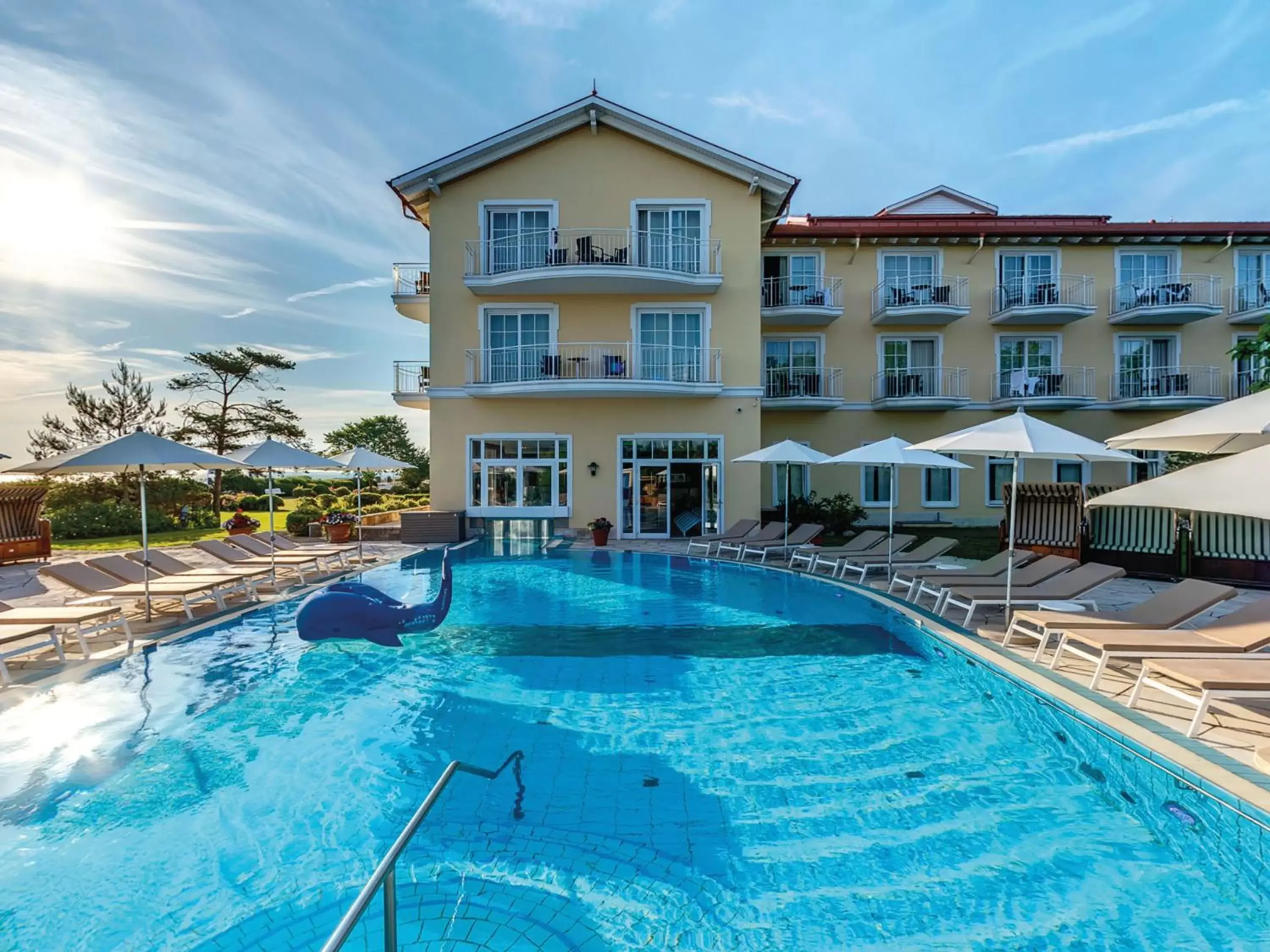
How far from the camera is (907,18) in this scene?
12.7 metres

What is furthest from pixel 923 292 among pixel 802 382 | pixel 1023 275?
pixel 802 382

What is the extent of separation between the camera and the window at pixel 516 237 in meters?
18.1

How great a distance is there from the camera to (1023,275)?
21.2m

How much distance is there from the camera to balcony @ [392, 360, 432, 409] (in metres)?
18.6

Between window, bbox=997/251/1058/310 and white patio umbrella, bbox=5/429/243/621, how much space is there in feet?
78.0

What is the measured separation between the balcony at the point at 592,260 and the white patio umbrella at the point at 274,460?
7658mm

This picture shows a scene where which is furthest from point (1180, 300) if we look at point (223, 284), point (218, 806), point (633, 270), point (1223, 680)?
point (223, 284)

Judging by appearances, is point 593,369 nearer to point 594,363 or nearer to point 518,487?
point 594,363

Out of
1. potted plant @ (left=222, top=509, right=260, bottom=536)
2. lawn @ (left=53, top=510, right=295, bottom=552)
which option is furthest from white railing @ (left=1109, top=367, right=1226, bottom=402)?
potted plant @ (left=222, top=509, right=260, bottom=536)

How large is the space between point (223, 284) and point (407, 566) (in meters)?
13.0

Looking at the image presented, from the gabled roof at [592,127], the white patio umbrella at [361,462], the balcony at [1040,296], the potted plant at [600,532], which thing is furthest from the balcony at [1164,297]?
the white patio umbrella at [361,462]

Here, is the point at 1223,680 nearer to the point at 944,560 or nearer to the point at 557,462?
the point at 944,560

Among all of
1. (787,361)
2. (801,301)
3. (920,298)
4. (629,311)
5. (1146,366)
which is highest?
(920,298)

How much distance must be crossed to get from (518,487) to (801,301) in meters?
11.5
